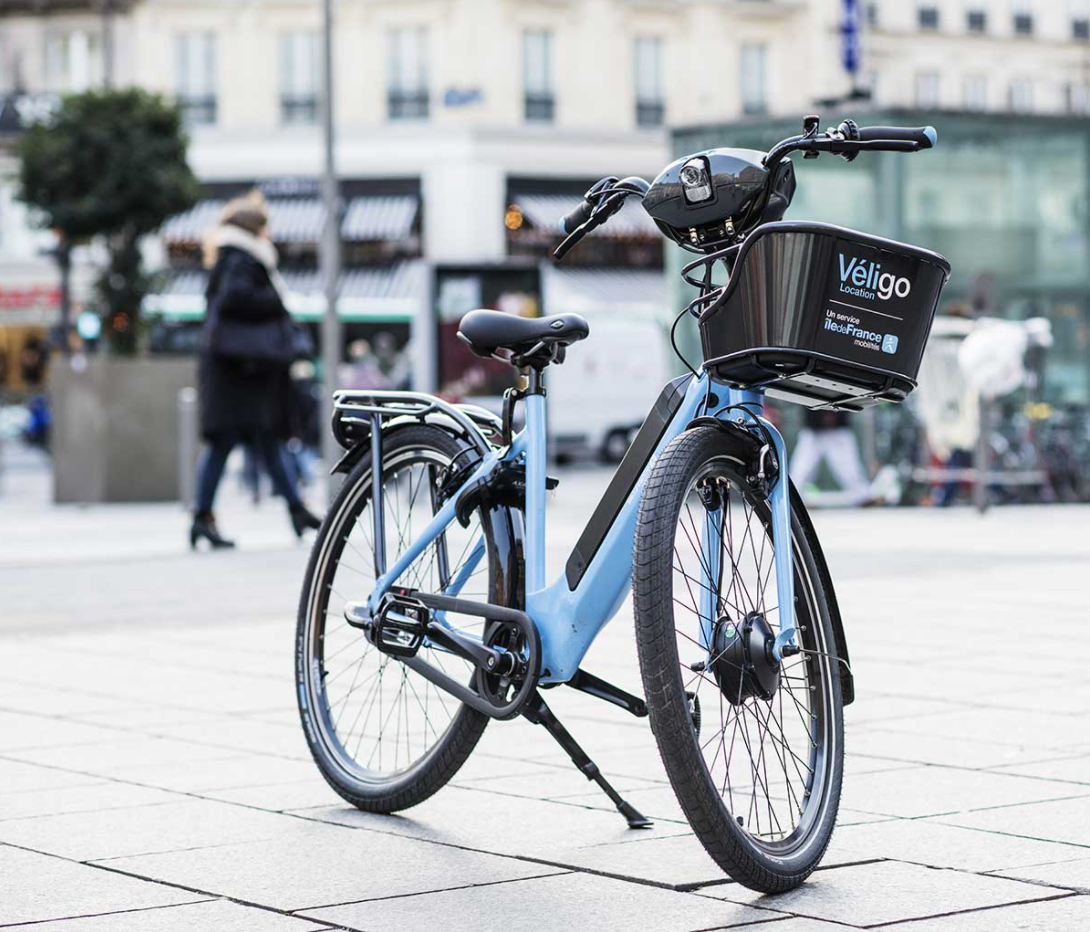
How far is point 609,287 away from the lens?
146 ft

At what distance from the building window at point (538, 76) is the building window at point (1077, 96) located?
1681 cm

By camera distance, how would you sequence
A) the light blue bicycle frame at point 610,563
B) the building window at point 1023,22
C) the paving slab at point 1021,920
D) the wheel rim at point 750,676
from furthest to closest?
the building window at point 1023,22, the light blue bicycle frame at point 610,563, the wheel rim at point 750,676, the paving slab at point 1021,920

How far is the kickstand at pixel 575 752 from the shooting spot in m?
4.34

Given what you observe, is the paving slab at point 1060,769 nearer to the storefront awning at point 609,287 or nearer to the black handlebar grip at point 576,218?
the black handlebar grip at point 576,218

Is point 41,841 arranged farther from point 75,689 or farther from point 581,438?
point 581,438

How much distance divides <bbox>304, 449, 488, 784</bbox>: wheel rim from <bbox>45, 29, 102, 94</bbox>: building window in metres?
44.8

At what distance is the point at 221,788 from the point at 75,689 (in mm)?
1963

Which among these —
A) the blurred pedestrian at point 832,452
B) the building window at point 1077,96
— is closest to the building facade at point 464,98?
the building window at point 1077,96

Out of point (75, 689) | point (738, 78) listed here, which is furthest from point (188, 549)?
point (738, 78)

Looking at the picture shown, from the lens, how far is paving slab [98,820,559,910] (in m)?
3.94

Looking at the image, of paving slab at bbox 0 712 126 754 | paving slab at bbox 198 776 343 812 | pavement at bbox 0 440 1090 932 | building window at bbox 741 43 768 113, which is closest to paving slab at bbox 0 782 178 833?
pavement at bbox 0 440 1090 932

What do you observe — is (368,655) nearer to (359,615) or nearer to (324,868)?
(359,615)

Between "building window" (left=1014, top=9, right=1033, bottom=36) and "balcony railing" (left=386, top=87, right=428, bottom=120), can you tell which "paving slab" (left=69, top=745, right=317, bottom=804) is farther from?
"building window" (left=1014, top=9, right=1033, bottom=36)

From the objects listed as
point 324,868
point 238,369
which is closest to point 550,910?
point 324,868
